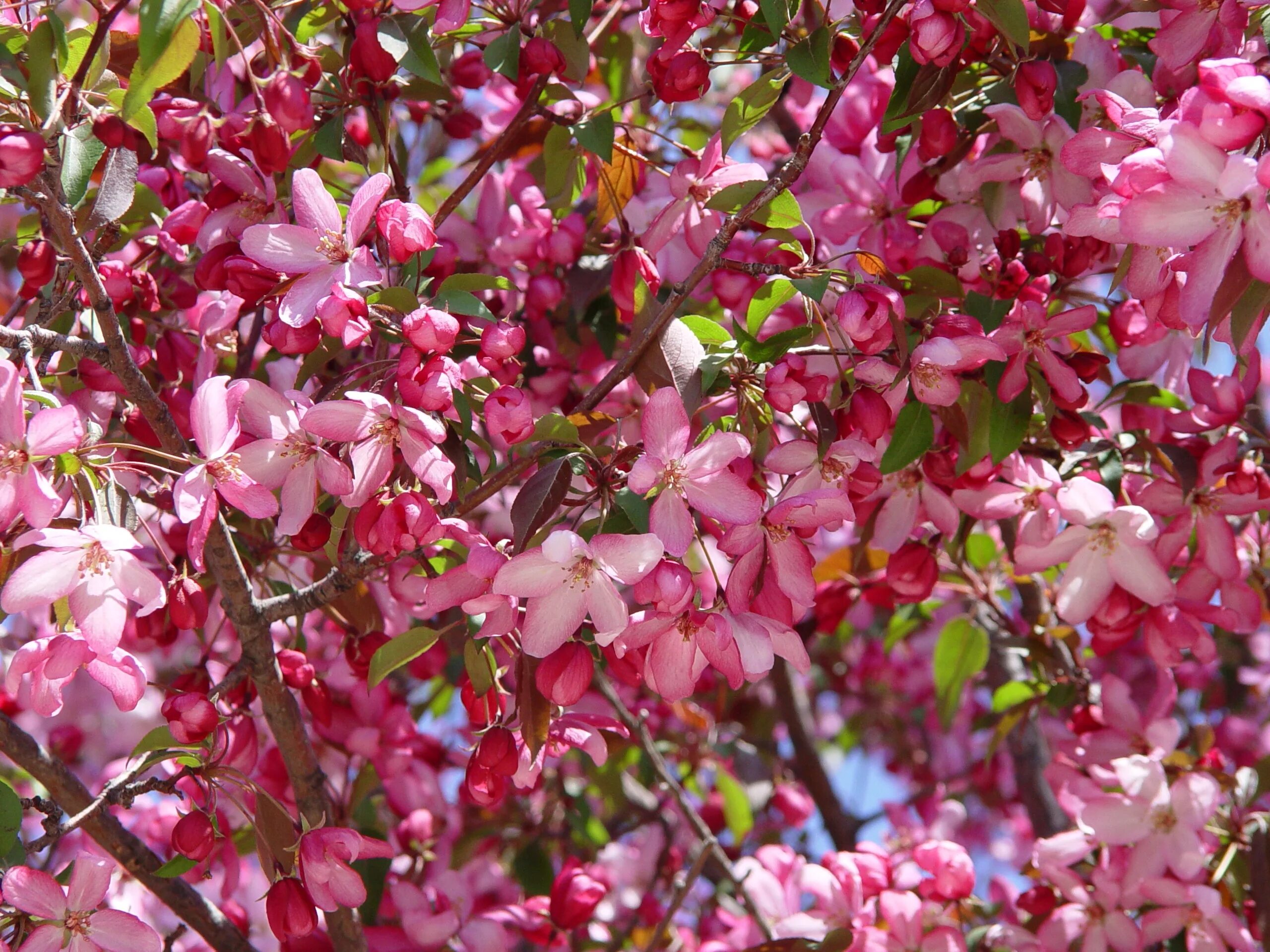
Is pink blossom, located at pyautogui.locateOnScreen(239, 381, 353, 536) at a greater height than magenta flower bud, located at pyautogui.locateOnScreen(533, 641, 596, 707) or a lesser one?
greater

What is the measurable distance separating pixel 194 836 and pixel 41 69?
2.72ft

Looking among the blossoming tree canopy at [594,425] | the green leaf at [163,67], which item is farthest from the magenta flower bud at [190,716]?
the green leaf at [163,67]

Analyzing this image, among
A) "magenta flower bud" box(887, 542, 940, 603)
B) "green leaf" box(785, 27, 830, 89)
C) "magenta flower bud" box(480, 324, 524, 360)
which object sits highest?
"green leaf" box(785, 27, 830, 89)

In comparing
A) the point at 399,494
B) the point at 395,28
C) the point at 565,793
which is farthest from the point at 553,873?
the point at 395,28

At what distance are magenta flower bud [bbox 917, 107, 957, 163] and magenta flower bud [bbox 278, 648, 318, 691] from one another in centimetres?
100

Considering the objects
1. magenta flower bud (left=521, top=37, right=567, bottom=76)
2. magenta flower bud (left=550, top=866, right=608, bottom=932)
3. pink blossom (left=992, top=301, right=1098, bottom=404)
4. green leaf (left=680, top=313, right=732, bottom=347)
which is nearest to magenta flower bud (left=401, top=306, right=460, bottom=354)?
green leaf (left=680, top=313, right=732, bottom=347)

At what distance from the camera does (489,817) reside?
7.81 ft

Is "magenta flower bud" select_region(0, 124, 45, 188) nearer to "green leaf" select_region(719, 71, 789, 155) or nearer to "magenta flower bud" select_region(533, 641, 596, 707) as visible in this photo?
"magenta flower bud" select_region(533, 641, 596, 707)

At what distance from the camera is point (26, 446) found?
1.06m

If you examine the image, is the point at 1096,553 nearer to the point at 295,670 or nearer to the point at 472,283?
the point at 472,283

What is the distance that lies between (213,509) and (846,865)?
107 cm

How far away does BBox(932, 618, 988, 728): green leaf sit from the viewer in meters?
1.96

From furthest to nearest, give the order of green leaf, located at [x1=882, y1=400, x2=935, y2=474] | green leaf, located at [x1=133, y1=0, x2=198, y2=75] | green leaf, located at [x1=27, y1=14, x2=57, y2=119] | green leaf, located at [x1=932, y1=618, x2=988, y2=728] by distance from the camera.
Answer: green leaf, located at [x1=932, y1=618, x2=988, y2=728], green leaf, located at [x1=882, y1=400, x2=935, y2=474], green leaf, located at [x1=27, y1=14, x2=57, y2=119], green leaf, located at [x1=133, y1=0, x2=198, y2=75]

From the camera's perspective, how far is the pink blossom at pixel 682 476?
1105 mm
